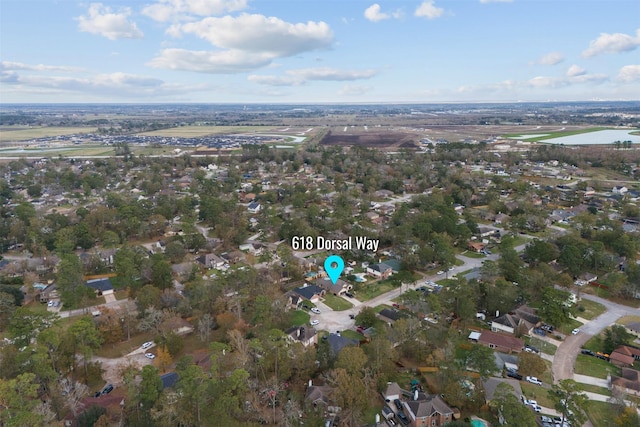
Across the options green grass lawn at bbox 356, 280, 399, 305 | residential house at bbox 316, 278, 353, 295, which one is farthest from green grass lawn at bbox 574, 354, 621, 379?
residential house at bbox 316, 278, 353, 295

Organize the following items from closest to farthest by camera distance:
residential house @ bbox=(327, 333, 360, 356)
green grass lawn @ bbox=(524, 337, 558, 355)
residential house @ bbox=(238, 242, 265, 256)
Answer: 1. residential house @ bbox=(327, 333, 360, 356)
2. green grass lawn @ bbox=(524, 337, 558, 355)
3. residential house @ bbox=(238, 242, 265, 256)

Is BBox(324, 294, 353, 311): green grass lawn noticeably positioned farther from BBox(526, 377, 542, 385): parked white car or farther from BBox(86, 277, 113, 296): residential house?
BBox(86, 277, 113, 296): residential house

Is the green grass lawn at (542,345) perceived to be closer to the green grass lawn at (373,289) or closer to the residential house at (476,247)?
the green grass lawn at (373,289)

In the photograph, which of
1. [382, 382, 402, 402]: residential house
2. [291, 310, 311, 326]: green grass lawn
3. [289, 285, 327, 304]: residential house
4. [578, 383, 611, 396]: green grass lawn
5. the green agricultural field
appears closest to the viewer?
[382, 382, 402, 402]: residential house

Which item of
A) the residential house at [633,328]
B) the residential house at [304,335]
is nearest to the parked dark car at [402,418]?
the residential house at [304,335]

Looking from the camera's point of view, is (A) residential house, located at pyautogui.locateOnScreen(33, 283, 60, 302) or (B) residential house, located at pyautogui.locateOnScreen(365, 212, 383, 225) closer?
(A) residential house, located at pyautogui.locateOnScreen(33, 283, 60, 302)

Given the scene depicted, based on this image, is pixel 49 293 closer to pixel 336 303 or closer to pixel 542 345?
pixel 336 303
